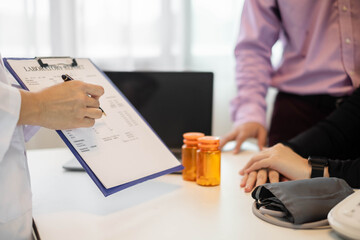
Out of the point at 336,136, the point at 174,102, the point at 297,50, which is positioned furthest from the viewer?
the point at 297,50

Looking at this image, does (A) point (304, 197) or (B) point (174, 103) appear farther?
(B) point (174, 103)

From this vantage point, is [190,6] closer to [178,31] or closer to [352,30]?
[178,31]

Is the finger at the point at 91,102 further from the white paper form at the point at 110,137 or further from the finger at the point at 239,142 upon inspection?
the finger at the point at 239,142

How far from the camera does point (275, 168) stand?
988 millimetres

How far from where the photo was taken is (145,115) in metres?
1.35

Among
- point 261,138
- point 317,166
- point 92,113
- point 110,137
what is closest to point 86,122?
point 92,113

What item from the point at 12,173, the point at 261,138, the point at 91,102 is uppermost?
the point at 91,102

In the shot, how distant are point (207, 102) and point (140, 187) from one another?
18.8 inches

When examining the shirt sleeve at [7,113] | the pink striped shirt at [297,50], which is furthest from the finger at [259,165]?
the shirt sleeve at [7,113]

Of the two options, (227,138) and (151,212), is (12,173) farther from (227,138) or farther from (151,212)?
Answer: (227,138)

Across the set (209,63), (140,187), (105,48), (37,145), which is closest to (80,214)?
(140,187)

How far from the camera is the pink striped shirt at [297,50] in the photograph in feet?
4.58

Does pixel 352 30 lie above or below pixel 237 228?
above

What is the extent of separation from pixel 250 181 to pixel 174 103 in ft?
1.51
